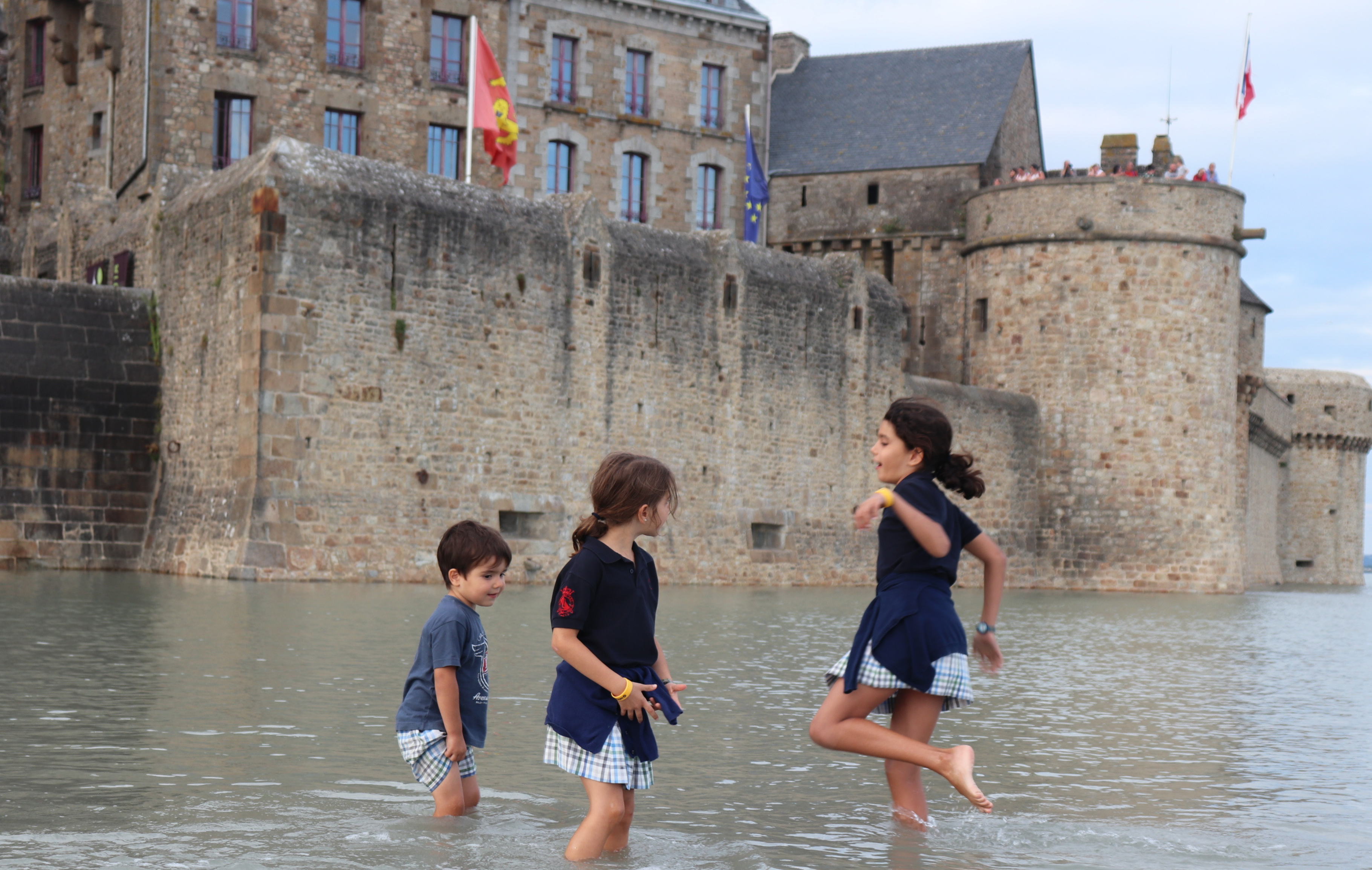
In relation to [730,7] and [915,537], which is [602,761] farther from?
[730,7]

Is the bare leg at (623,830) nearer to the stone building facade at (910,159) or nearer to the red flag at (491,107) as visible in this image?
the red flag at (491,107)

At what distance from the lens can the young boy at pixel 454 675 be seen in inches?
189

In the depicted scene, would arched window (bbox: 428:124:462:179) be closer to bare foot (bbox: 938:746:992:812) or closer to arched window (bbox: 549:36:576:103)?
arched window (bbox: 549:36:576:103)

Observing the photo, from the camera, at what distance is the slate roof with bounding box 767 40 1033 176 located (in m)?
32.4

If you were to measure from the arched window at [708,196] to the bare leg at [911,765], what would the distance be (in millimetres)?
28066

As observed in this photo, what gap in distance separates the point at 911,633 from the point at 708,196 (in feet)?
94.5

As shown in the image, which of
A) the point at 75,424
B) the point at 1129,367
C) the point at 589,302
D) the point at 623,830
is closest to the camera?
the point at 623,830

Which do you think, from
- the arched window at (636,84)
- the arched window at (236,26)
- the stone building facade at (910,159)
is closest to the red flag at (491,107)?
the arched window at (236,26)

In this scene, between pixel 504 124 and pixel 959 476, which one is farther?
pixel 504 124

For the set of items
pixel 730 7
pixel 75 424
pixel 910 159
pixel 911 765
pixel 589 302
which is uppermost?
pixel 730 7

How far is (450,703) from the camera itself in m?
4.79

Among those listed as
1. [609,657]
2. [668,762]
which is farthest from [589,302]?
[609,657]

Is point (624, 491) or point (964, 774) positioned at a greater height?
point (624, 491)

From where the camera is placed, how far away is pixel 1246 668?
39.2ft
